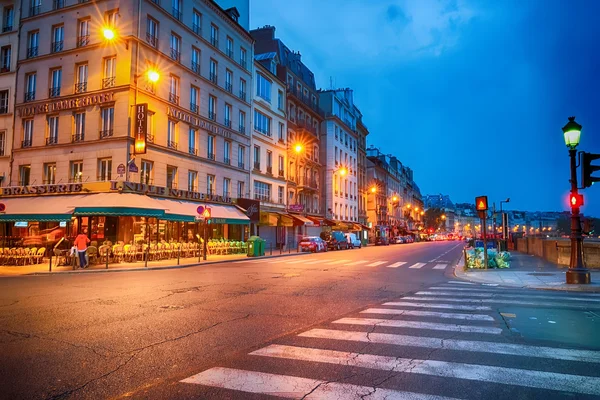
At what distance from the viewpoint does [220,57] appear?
111 feet

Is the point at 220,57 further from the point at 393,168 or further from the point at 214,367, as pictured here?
the point at 393,168

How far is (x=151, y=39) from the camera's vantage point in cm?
2722

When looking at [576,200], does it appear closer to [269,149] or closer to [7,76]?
[269,149]

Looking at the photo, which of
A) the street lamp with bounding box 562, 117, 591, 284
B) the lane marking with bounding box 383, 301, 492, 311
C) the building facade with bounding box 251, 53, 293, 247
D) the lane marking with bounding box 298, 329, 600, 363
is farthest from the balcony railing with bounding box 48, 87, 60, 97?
the street lamp with bounding box 562, 117, 591, 284

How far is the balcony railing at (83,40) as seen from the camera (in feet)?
87.8

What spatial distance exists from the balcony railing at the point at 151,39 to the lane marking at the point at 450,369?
85.8 feet

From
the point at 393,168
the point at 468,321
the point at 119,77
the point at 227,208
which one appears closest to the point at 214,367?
the point at 468,321

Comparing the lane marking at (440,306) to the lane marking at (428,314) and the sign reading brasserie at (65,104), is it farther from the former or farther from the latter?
the sign reading brasserie at (65,104)

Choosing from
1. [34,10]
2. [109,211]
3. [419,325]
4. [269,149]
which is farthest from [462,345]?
[269,149]

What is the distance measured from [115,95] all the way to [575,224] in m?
24.2

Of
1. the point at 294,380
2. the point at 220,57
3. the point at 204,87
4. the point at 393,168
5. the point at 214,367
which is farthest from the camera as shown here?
the point at 393,168

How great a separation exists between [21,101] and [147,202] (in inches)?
519

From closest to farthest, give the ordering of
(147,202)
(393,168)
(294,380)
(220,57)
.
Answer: (294,380) < (147,202) < (220,57) < (393,168)

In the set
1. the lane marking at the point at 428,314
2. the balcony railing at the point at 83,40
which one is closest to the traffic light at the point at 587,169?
the lane marking at the point at 428,314
